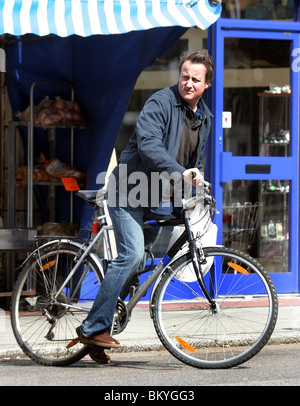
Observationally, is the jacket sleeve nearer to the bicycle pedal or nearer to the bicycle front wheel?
the bicycle front wheel

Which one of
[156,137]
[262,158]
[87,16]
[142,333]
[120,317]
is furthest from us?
[262,158]

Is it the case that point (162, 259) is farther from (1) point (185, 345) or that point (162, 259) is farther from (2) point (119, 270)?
(1) point (185, 345)

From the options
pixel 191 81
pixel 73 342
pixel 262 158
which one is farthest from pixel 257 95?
pixel 73 342

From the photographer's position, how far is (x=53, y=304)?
532 centimetres

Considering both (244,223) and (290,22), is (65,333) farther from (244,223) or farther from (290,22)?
(290,22)

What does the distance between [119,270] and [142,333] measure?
4.67ft

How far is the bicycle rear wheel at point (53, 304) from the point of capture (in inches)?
208

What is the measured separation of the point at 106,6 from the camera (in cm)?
662

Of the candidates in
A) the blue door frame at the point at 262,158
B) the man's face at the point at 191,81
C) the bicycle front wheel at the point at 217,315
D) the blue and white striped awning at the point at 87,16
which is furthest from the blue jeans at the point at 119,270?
the blue door frame at the point at 262,158

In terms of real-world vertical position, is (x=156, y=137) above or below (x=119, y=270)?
above

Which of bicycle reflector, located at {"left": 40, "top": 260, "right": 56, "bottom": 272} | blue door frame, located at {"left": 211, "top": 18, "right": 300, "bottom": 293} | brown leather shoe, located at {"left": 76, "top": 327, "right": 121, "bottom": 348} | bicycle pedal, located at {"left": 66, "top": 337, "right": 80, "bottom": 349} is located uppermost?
blue door frame, located at {"left": 211, "top": 18, "right": 300, "bottom": 293}

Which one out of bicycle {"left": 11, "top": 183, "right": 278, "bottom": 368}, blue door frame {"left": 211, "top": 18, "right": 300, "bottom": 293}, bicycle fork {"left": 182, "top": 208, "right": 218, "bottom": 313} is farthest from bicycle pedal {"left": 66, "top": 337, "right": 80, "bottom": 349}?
blue door frame {"left": 211, "top": 18, "right": 300, "bottom": 293}

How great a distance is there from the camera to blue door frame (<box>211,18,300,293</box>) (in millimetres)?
7770

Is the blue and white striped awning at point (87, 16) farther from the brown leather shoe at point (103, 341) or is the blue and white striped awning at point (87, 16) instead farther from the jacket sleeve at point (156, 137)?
the brown leather shoe at point (103, 341)
